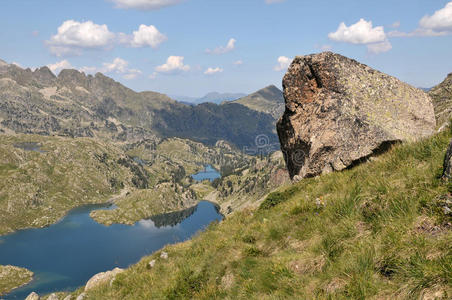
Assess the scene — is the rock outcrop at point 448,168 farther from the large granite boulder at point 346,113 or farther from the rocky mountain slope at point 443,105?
the large granite boulder at point 346,113

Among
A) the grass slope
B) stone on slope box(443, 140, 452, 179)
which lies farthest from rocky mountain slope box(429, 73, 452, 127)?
stone on slope box(443, 140, 452, 179)

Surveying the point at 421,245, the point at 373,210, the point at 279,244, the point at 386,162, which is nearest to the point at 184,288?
the point at 279,244

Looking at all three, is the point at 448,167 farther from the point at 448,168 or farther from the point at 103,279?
the point at 103,279

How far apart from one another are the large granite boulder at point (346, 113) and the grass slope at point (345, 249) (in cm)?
736

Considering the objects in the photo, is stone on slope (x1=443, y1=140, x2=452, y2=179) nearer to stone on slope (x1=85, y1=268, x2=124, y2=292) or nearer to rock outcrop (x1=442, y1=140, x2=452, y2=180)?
rock outcrop (x1=442, y1=140, x2=452, y2=180)

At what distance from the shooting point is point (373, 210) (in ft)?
26.7

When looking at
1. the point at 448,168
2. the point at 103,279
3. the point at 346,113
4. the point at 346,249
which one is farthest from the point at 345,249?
the point at 103,279

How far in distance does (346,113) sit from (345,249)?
14.6 meters

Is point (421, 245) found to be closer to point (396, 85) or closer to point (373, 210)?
point (373, 210)

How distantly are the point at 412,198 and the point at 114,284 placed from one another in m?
14.7

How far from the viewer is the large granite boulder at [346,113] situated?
1812 cm

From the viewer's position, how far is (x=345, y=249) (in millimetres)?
7523

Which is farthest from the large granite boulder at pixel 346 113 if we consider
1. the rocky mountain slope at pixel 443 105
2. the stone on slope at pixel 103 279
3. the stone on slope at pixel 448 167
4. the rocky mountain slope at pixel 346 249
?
the stone on slope at pixel 103 279

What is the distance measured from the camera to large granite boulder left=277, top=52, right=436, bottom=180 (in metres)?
18.1
